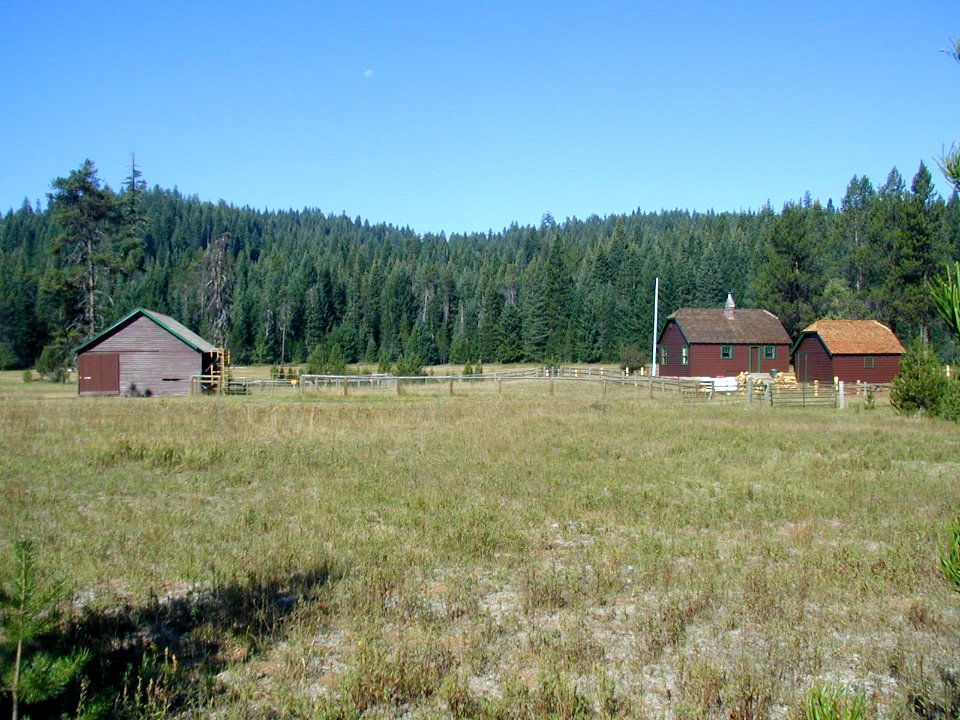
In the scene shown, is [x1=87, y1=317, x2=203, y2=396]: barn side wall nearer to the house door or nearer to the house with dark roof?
the house with dark roof

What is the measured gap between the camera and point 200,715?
558 cm

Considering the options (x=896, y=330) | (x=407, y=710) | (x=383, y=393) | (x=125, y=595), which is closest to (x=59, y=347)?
(x=383, y=393)

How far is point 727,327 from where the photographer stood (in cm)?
5881

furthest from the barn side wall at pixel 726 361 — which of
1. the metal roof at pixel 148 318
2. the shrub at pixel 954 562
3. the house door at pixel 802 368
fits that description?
the shrub at pixel 954 562

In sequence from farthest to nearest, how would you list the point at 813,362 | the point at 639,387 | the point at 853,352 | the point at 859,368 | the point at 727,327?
the point at 727,327
the point at 813,362
the point at 859,368
the point at 853,352
the point at 639,387

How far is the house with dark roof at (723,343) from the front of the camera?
5762 cm

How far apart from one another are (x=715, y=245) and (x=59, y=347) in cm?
9173

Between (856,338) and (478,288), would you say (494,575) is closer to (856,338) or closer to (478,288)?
(856,338)

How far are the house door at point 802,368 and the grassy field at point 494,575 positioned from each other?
36.2 metres

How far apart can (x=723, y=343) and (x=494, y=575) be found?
52.1 meters

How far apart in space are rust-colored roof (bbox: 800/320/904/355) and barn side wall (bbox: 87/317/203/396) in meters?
38.2

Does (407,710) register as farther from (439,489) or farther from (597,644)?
(439,489)

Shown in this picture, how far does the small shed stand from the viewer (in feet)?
145

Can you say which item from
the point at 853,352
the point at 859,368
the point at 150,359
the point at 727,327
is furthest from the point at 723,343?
the point at 150,359
